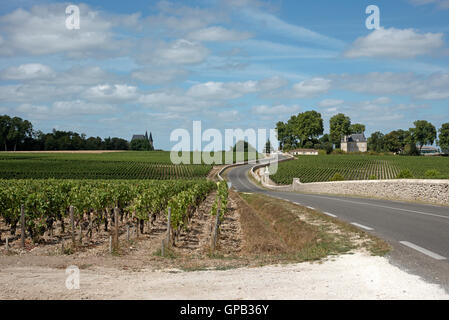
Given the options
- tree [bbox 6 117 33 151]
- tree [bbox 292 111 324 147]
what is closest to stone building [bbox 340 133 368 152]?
tree [bbox 292 111 324 147]

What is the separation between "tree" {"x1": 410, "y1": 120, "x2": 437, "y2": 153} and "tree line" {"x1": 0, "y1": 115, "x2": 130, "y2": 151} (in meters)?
122

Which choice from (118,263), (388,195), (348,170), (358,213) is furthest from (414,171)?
(118,263)

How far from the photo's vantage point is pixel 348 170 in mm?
87750

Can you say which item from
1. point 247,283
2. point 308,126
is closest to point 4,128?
point 308,126

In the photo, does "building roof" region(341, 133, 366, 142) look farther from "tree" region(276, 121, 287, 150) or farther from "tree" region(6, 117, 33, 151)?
"tree" region(6, 117, 33, 151)

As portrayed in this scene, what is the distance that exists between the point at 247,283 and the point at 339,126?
154 m

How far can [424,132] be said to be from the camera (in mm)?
157625

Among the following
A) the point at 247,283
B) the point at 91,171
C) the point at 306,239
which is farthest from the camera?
the point at 91,171

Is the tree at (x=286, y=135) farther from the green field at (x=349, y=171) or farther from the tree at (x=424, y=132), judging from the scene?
the green field at (x=349, y=171)

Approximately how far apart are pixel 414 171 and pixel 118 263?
81551 mm

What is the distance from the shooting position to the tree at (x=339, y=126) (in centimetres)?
15325

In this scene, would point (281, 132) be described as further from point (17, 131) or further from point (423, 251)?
point (423, 251)
